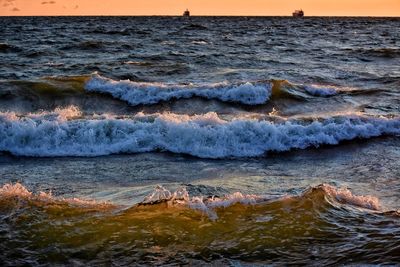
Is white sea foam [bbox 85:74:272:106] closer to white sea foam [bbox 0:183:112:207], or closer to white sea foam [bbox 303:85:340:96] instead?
white sea foam [bbox 303:85:340:96]

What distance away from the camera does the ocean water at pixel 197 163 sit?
5043mm

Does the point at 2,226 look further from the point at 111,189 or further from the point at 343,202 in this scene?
the point at 343,202

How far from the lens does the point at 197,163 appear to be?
9344 millimetres

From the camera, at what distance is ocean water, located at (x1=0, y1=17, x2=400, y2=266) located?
5043 millimetres

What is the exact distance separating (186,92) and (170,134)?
4.86m

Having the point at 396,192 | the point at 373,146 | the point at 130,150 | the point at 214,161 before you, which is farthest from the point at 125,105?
the point at 396,192

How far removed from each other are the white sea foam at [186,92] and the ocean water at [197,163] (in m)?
0.04

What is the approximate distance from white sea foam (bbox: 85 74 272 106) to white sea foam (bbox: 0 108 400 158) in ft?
11.8

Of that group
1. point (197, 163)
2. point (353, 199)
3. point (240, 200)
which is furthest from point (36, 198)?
point (197, 163)

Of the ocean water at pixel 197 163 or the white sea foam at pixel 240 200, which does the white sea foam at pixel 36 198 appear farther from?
the white sea foam at pixel 240 200

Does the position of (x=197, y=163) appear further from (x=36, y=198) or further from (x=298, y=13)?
(x=298, y=13)

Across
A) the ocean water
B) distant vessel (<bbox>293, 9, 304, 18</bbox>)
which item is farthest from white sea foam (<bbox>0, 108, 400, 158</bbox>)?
distant vessel (<bbox>293, 9, 304, 18</bbox>)

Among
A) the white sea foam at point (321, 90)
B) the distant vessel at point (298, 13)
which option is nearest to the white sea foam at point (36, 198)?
the white sea foam at point (321, 90)

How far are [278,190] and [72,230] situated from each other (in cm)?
286
